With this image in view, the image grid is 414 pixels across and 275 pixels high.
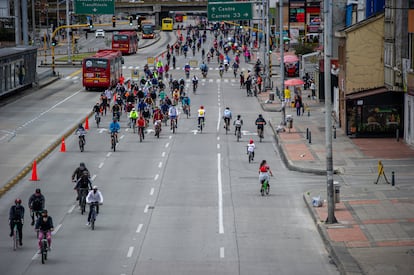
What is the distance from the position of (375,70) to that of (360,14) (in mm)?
9161

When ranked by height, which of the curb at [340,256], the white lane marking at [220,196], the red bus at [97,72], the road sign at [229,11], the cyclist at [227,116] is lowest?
the white lane marking at [220,196]

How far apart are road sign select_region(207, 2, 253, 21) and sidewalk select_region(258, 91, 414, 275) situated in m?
29.9

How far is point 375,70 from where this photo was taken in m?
54.8

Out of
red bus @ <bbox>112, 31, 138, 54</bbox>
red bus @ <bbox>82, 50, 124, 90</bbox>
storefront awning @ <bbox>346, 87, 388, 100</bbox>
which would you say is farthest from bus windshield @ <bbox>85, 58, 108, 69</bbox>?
red bus @ <bbox>112, 31, 138, 54</bbox>

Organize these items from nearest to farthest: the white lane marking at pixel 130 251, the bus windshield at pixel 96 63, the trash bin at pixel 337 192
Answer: the white lane marking at pixel 130 251
the trash bin at pixel 337 192
the bus windshield at pixel 96 63

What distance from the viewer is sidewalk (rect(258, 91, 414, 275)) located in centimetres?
2756

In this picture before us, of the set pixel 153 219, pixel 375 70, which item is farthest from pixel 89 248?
pixel 375 70

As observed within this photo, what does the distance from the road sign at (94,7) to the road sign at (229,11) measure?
958 centimetres

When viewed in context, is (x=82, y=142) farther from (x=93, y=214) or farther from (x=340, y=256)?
(x=340, y=256)

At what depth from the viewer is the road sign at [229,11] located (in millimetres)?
86875

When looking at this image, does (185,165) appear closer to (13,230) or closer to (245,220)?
(245,220)

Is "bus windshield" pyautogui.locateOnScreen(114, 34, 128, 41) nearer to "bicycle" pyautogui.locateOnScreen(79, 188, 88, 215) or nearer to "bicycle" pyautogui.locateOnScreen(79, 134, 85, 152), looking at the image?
"bicycle" pyautogui.locateOnScreen(79, 134, 85, 152)

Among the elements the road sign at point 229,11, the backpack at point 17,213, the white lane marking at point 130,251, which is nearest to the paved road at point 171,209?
the white lane marking at point 130,251

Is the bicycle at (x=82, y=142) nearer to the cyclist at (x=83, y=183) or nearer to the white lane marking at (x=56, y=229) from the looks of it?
the cyclist at (x=83, y=183)
